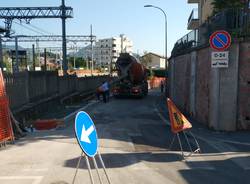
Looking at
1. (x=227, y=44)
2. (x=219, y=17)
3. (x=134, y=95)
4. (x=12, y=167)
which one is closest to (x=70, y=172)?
(x=12, y=167)

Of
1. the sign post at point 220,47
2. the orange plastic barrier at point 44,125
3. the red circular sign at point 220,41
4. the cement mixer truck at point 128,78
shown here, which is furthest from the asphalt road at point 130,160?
the cement mixer truck at point 128,78

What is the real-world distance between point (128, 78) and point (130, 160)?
949 inches

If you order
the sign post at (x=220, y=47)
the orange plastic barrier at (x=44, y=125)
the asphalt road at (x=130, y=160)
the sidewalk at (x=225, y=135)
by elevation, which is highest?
the sign post at (x=220, y=47)

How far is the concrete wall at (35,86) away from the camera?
14742mm

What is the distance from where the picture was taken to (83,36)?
8244cm

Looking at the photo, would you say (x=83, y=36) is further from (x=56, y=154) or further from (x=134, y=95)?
(x=56, y=154)

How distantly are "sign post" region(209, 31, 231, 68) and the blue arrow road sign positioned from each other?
813 centimetres

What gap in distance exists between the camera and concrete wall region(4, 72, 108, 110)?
14.7 m

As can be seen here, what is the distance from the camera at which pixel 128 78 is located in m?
33.1

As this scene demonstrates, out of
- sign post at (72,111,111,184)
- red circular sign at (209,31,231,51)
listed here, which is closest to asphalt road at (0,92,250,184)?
sign post at (72,111,111,184)

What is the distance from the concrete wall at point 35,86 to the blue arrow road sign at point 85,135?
29.2ft

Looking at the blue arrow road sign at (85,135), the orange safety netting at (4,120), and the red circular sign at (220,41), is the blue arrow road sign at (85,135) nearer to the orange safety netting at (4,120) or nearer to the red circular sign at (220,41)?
the orange safety netting at (4,120)

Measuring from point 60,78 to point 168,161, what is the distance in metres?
16.3

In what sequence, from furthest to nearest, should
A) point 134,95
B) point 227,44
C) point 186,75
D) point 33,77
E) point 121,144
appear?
point 134,95, point 186,75, point 33,77, point 227,44, point 121,144
